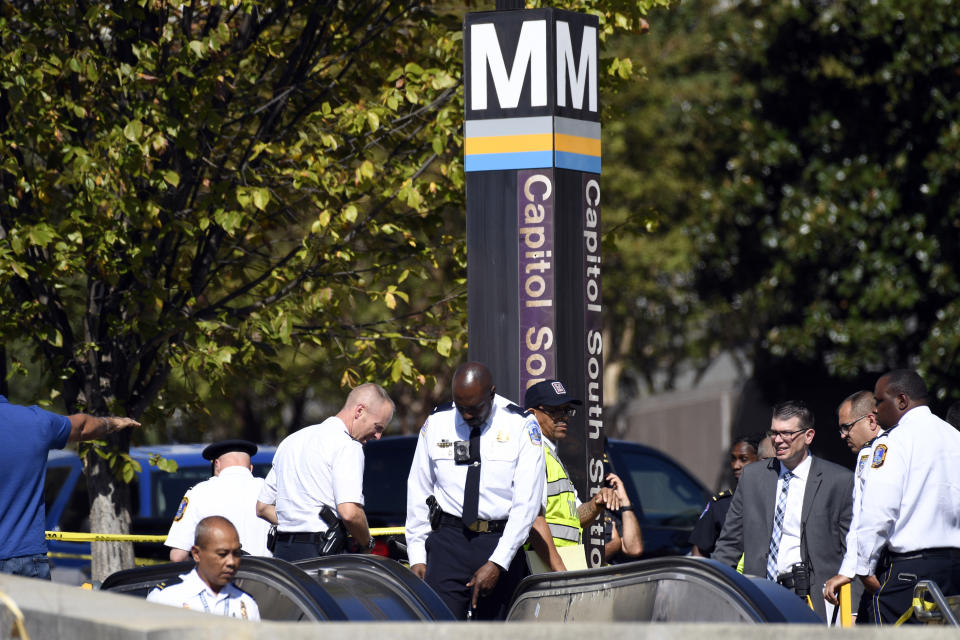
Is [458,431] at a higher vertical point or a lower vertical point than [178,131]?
lower

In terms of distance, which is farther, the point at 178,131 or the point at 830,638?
the point at 178,131

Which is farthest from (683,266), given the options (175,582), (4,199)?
(175,582)

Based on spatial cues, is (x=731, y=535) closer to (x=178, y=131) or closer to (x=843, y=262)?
(x=178, y=131)

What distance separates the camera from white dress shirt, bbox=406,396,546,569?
6523 millimetres

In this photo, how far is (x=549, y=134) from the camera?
314 inches

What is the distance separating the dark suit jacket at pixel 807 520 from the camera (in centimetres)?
725

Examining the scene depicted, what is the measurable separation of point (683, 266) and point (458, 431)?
18022mm

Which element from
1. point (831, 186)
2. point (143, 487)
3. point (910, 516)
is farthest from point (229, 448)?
point (831, 186)

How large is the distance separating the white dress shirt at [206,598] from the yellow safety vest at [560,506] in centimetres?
214

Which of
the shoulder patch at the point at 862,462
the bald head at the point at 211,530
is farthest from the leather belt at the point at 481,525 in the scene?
the shoulder patch at the point at 862,462

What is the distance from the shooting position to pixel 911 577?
6.60 meters

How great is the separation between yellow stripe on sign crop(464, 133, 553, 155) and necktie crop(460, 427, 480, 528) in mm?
2073

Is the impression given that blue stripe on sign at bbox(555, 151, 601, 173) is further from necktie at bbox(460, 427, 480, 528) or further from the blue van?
the blue van

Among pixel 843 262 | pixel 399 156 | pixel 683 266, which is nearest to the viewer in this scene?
pixel 399 156
